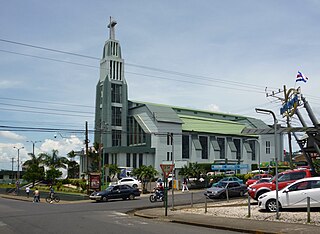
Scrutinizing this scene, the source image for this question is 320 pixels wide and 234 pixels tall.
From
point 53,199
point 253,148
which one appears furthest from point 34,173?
point 253,148

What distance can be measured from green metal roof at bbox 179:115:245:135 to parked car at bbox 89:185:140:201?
47123 mm

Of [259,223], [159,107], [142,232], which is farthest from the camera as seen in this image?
[159,107]

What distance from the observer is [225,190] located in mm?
31594

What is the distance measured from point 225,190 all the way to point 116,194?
34.6 feet

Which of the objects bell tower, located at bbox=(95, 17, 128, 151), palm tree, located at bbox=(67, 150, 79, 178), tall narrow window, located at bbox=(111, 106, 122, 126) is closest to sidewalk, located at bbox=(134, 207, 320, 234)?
bell tower, located at bbox=(95, 17, 128, 151)

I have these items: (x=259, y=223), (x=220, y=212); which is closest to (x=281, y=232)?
(x=259, y=223)

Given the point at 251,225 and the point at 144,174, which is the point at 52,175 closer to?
the point at 144,174

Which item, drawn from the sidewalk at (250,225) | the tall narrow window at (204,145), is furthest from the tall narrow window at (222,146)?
the sidewalk at (250,225)

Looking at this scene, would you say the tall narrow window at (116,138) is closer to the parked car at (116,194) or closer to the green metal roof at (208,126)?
the green metal roof at (208,126)

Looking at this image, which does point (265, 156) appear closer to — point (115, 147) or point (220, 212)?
point (115, 147)

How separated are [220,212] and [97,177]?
25273 millimetres

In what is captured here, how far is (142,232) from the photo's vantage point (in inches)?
553

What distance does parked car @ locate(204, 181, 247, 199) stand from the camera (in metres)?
31.4

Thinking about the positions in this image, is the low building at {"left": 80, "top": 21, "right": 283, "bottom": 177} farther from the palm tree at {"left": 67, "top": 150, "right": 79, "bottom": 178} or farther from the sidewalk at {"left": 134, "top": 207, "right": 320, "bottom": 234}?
the sidewalk at {"left": 134, "top": 207, "right": 320, "bottom": 234}
